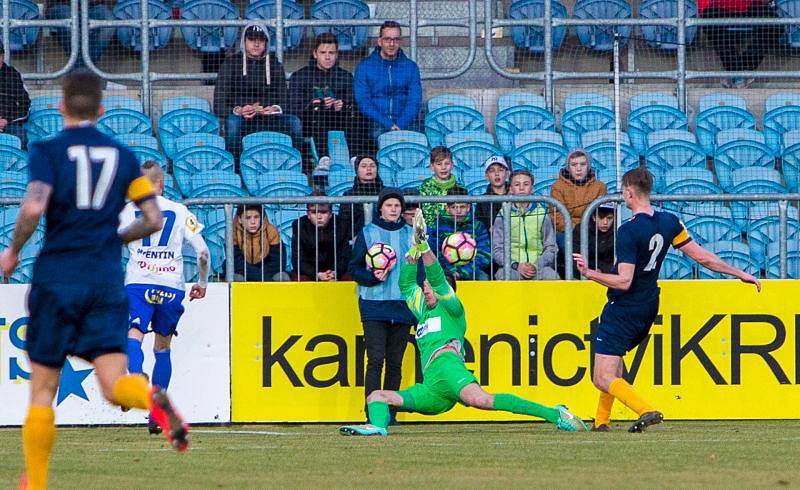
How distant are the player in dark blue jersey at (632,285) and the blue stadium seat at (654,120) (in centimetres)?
561

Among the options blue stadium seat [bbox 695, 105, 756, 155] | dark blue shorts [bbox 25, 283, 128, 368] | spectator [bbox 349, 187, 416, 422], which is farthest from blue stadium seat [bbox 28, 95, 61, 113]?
dark blue shorts [bbox 25, 283, 128, 368]

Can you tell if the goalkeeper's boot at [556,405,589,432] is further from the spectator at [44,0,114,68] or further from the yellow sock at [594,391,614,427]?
the spectator at [44,0,114,68]

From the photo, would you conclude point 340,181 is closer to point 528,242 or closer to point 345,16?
point 528,242

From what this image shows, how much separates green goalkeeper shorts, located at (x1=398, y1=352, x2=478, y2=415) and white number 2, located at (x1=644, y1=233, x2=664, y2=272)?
159cm

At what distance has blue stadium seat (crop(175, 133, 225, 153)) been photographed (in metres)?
16.0

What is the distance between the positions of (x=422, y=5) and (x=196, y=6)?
272 cm

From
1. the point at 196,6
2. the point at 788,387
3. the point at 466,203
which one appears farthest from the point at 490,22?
the point at 788,387

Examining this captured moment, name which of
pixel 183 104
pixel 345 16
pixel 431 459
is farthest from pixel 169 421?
pixel 345 16

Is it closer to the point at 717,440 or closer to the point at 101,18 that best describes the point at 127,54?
the point at 101,18

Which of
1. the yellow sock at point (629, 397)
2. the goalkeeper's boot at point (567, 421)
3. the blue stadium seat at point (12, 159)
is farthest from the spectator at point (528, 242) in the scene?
the blue stadium seat at point (12, 159)

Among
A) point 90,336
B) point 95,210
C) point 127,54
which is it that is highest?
point 127,54

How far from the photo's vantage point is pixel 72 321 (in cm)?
685

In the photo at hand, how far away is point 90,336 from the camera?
6.91 m

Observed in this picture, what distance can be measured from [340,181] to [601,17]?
4894mm
